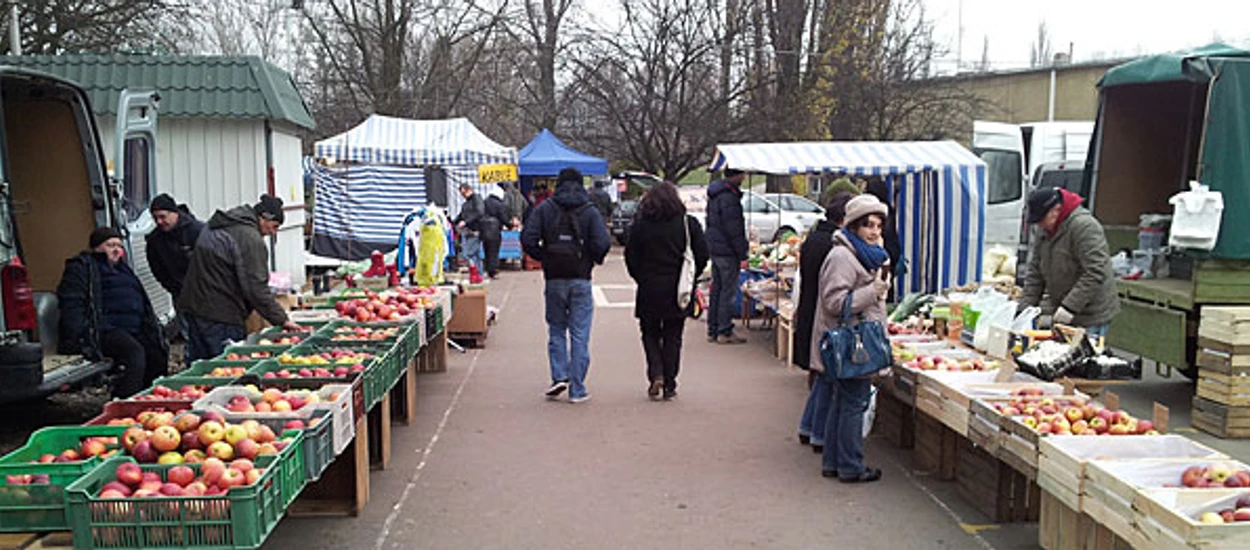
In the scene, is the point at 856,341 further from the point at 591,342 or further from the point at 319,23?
the point at 319,23

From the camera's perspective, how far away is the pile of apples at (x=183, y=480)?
3.52 meters

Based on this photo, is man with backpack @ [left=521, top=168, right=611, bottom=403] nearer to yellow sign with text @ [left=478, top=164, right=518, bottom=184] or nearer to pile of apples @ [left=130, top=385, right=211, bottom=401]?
pile of apples @ [left=130, top=385, right=211, bottom=401]

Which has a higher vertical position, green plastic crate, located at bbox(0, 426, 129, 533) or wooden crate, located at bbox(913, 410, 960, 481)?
green plastic crate, located at bbox(0, 426, 129, 533)

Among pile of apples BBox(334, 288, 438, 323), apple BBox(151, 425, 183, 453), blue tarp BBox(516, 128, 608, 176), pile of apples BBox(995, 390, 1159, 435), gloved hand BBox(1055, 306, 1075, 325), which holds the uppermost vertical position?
blue tarp BBox(516, 128, 608, 176)

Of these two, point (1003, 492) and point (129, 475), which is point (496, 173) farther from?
point (129, 475)

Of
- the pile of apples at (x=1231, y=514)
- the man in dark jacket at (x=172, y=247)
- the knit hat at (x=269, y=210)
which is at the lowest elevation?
the pile of apples at (x=1231, y=514)

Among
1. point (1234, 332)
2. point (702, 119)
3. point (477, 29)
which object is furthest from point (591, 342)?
point (477, 29)

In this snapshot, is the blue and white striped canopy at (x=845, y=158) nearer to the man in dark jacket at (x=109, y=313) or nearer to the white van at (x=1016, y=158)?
the white van at (x=1016, y=158)

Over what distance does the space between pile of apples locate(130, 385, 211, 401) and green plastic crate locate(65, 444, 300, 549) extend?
1500 mm

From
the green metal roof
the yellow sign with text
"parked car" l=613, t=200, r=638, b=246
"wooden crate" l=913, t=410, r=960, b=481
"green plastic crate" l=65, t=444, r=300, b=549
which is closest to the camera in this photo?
"green plastic crate" l=65, t=444, r=300, b=549

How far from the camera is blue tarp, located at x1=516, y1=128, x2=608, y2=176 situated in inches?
805

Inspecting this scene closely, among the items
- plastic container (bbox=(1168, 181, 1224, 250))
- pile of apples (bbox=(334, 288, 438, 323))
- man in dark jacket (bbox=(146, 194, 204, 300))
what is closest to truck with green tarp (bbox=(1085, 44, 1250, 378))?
plastic container (bbox=(1168, 181, 1224, 250))

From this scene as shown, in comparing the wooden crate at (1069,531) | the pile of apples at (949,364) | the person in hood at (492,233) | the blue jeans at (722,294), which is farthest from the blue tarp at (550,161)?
the wooden crate at (1069,531)

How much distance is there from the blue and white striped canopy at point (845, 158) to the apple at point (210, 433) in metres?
7.06
